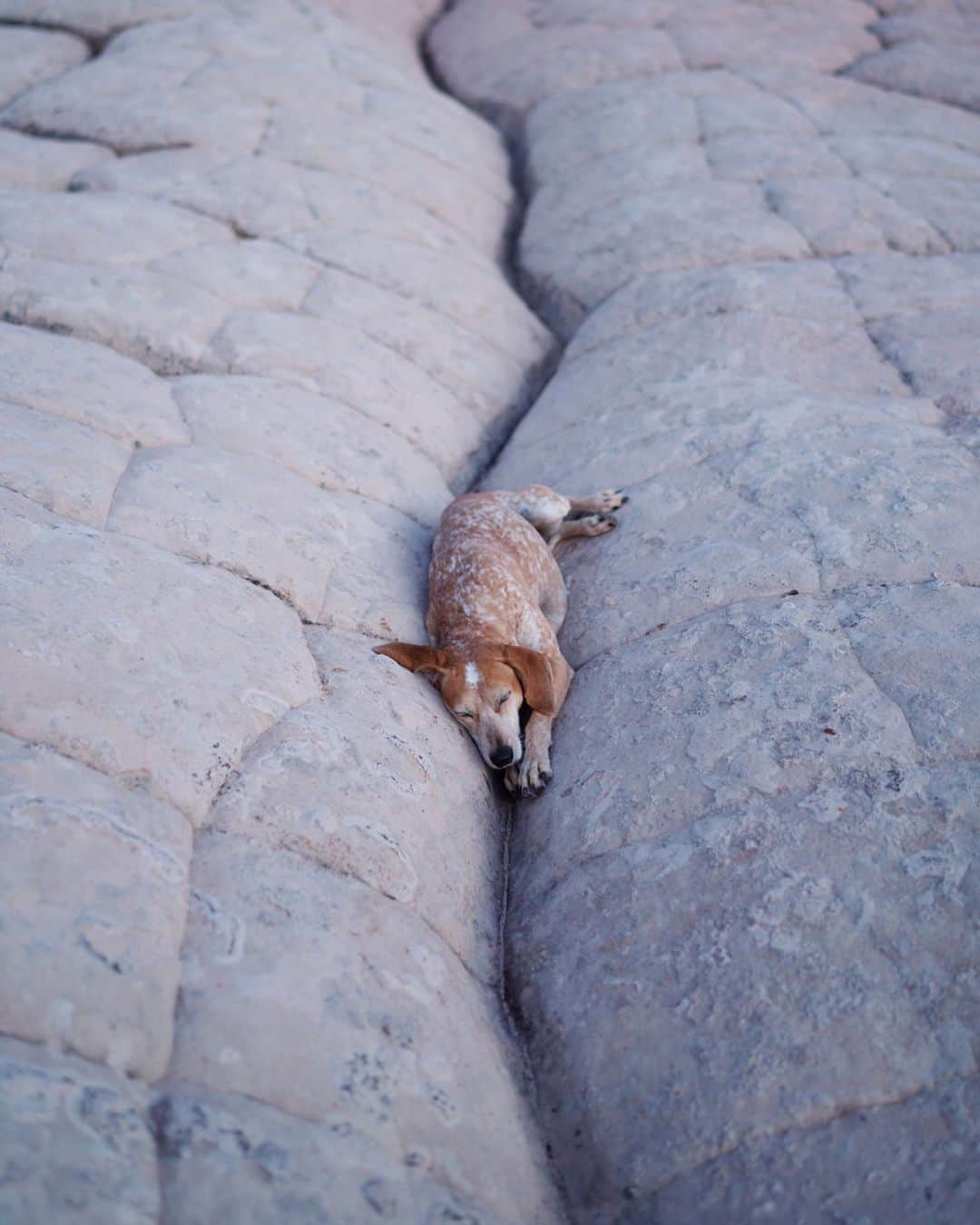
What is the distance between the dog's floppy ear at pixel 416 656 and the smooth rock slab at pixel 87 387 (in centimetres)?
192

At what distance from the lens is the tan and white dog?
13.5 feet

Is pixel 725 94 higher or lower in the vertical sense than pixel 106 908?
higher

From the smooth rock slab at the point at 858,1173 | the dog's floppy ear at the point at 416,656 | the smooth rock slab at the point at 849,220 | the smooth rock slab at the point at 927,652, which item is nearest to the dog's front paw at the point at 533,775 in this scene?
the dog's floppy ear at the point at 416,656

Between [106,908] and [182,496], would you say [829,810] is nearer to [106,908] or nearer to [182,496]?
[106,908]

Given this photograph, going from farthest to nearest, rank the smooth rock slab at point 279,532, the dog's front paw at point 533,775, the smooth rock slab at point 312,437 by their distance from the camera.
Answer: the smooth rock slab at point 312,437, the smooth rock slab at point 279,532, the dog's front paw at point 533,775

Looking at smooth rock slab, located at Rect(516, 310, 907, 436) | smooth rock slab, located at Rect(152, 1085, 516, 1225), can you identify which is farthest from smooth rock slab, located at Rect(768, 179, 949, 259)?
smooth rock slab, located at Rect(152, 1085, 516, 1225)

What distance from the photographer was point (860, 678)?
377cm

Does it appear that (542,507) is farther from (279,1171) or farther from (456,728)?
(279,1171)

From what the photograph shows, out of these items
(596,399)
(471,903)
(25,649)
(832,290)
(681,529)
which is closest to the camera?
(25,649)

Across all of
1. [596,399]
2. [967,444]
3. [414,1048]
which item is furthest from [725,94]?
[414,1048]

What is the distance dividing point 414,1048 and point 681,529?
10.5 ft

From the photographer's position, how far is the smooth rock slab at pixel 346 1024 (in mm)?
2473

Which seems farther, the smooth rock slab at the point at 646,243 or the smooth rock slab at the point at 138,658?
the smooth rock slab at the point at 646,243

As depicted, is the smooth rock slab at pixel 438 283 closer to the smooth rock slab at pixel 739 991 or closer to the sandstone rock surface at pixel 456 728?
the sandstone rock surface at pixel 456 728
